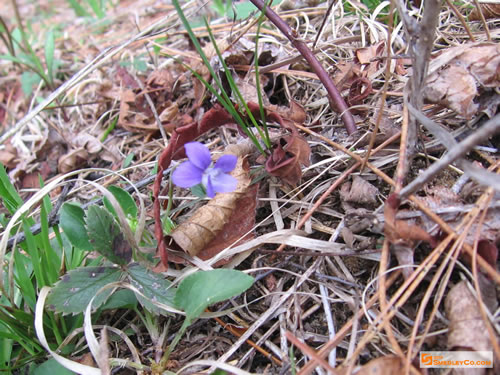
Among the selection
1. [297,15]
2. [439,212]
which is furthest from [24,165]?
[439,212]

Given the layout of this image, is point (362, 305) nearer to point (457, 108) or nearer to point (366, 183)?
point (366, 183)

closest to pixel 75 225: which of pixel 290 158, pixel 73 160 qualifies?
pixel 290 158

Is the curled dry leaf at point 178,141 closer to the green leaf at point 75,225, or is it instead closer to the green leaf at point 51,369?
the green leaf at point 75,225

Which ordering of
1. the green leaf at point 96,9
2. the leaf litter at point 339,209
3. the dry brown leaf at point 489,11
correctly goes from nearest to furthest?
the leaf litter at point 339,209 < the dry brown leaf at point 489,11 < the green leaf at point 96,9

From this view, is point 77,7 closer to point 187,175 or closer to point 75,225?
point 75,225

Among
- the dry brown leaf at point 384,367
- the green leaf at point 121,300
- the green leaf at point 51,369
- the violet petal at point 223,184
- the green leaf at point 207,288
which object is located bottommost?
the dry brown leaf at point 384,367

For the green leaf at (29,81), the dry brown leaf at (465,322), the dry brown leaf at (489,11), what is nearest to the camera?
the dry brown leaf at (465,322)

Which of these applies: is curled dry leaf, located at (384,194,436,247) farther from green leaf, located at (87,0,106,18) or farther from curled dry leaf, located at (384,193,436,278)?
green leaf, located at (87,0,106,18)

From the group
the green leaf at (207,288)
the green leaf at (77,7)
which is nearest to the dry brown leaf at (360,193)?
the green leaf at (207,288)
